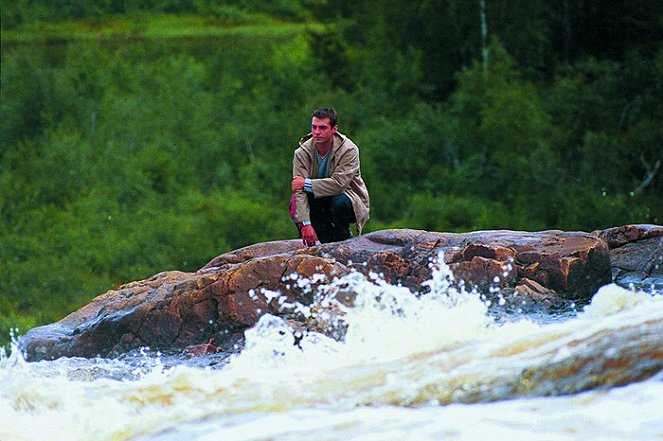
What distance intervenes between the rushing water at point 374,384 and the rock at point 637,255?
1.05 meters

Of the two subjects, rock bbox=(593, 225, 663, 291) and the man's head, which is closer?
rock bbox=(593, 225, 663, 291)

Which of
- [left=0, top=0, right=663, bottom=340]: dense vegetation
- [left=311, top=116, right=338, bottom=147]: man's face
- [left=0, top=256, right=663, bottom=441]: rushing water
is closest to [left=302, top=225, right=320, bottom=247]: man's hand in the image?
[left=311, top=116, right=338, bottom=147]: man's face

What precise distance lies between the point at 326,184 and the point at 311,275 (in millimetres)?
1301

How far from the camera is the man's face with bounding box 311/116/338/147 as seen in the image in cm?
993

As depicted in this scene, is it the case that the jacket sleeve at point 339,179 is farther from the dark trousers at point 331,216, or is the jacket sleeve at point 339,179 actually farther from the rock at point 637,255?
the rock at point 637,255

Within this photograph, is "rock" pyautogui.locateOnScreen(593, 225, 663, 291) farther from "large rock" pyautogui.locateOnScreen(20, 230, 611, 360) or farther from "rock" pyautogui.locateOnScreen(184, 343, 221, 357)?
"rock" pyautogui.locateOnScreen(184, 343, 221, 357)

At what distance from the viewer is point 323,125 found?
392 inches

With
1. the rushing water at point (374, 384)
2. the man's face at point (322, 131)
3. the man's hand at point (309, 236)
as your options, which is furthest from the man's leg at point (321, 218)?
the rushing water at point (374, 384)

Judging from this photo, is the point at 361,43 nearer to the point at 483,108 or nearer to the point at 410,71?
the point at 410,71

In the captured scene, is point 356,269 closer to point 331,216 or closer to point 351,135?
point 331,216

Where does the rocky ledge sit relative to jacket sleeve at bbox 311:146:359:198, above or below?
below

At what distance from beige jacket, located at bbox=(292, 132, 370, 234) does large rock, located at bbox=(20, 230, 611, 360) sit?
60cm

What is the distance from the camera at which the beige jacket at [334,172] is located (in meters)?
10.1

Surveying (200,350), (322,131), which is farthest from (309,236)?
(200,350)
